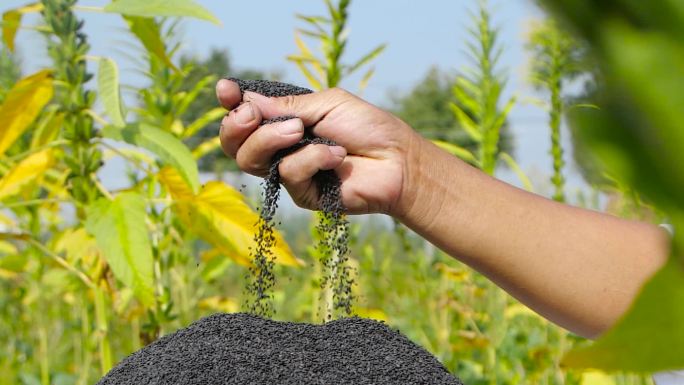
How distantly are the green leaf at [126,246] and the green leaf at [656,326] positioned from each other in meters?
0.99

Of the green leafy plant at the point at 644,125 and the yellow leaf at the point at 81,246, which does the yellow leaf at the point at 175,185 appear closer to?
the yellow leaf at the point at 81,246

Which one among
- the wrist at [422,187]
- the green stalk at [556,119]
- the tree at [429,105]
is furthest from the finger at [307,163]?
the tree at [429,105]

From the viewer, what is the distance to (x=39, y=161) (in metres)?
1.34

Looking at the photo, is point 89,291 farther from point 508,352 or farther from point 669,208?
point 669,208

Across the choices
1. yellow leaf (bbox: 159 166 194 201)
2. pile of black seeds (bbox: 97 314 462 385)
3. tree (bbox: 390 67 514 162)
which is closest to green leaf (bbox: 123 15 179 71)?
yellow leaf (bbox: 159 166 194 201)

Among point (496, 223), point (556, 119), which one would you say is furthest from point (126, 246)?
point (556, 119)

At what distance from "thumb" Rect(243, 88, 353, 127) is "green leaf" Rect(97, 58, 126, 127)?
271mm

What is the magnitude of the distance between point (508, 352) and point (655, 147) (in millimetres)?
2028

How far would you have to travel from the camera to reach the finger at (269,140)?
94 cm

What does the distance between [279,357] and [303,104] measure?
0.38m

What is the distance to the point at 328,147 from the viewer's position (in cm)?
94

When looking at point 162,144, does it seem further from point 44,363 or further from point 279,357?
point 44,363

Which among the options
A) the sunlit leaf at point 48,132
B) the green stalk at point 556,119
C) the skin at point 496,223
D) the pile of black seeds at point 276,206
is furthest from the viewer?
the green stalk at point 556,119

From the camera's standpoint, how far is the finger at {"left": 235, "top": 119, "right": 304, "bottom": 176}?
3.07 feet
